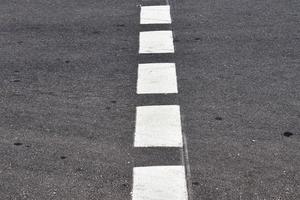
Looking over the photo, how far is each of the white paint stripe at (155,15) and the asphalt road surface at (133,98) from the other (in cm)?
10

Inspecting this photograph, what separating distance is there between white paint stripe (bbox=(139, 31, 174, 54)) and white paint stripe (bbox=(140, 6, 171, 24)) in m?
0.40

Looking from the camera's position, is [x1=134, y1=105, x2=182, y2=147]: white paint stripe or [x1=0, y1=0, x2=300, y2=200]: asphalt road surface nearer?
[x1=0, y1=0, x2=300, y2=200]: asphalt road surface

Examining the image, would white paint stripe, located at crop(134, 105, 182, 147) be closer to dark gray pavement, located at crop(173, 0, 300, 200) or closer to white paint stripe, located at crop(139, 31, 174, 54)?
dark gray pavement, located at crop(173, 0, 300, 200)

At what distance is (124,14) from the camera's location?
856cm

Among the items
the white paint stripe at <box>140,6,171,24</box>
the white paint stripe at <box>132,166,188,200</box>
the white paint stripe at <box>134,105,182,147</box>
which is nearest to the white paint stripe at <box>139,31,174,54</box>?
the white paint stripe at <box>140,6,171,24</box>

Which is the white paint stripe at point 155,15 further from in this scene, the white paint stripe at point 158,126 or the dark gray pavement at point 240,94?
the white paint stripe at point 158,126

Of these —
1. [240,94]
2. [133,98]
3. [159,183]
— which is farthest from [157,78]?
[159,183]

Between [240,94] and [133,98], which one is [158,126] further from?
[240,94]

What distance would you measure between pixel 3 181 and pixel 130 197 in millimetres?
1155

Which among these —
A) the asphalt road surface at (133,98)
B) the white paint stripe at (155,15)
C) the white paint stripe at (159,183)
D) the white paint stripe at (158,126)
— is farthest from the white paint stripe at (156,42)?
the white paint stripe at (159,183)

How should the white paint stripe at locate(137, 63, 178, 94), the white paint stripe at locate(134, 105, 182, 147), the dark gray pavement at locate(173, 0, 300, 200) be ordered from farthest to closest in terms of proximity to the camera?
1. the white paint stripe at locate(137, 63, 178, 94)
2. the white paint stripe at locate(134, 105, 182, 147)
3. the dark gray pavement at locate(173, 0, 300, 200)

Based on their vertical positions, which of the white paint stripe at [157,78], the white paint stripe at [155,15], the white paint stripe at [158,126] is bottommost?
the white paint stripe at [158,126]

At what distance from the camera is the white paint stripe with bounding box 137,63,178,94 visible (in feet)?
21.2

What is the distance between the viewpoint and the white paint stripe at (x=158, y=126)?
18.1 feet
